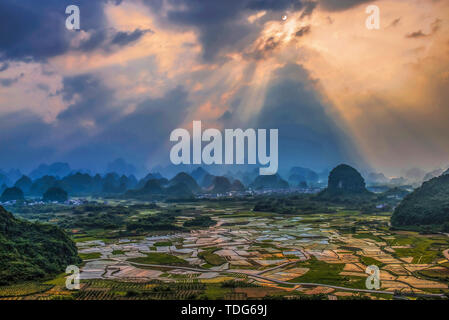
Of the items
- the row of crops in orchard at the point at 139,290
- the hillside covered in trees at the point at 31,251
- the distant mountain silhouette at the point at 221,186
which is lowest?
the row of crops in orchard at the point at 139,290

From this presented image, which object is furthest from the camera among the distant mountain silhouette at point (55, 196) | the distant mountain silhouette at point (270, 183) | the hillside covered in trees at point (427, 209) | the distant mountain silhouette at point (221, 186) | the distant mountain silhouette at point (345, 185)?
the distant mountain silhouette at point (270, 183)

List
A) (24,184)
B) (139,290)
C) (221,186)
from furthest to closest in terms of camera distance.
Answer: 1. (24,184)
2. (221,186)
3. (139,290)

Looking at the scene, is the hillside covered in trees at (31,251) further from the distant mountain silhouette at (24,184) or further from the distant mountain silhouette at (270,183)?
the distant mountain silhouette at (24,184)

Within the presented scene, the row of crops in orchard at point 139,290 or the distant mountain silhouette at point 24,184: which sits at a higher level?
the distant mountain silhouette at point 24,184

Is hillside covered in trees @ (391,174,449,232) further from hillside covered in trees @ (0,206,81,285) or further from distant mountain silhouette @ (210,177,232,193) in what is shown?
distant mountain silhouette @ (210,177,232,193)

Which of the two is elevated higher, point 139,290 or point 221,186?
point 221,186

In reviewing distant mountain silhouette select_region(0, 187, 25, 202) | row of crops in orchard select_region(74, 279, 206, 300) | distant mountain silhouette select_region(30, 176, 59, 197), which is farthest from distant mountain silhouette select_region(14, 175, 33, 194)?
row of crops in orchard select_region(74, 279, 206, 300)

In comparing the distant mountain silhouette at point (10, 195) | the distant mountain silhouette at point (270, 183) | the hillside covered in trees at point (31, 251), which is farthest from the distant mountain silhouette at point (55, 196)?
the distant mountain silhouette at point (270, 183)

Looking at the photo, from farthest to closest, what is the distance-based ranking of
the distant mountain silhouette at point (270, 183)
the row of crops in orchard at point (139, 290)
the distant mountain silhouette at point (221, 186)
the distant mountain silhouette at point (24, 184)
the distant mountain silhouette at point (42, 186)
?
the distant mountain silhouette at point (270, 183)
the distant mountain silhouette at point (24, 184)
the distant mountain silhouette at point (42, 186)
the distant mountain silhouette at point (221, 186)
the row of crops in orchard at point (139, 290)

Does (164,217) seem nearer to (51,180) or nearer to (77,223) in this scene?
(77,223)

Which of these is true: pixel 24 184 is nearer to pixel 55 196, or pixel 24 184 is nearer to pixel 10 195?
pixel 10 195

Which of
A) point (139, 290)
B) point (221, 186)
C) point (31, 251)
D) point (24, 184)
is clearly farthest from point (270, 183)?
point (139, 290)

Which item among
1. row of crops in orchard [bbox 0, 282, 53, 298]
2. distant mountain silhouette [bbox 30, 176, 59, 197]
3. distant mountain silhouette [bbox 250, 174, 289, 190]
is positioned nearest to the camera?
row of crops in orchard [bbox 0, 282, 53, 298]
